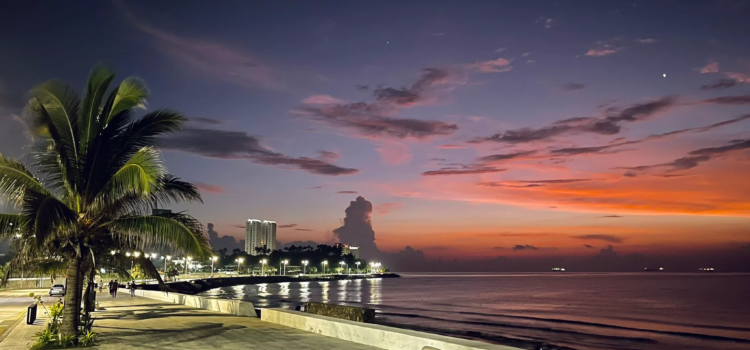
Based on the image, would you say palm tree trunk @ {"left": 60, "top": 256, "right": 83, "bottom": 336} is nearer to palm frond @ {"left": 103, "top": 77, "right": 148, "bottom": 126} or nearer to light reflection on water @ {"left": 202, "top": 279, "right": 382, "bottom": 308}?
palm frond @ {"left": 103, "top": 77, "right": 148, "bottom": 126}

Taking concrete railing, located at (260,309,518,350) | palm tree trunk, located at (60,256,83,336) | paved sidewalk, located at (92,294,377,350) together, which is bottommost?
paved sidewalk, located at (92,294,377,350)

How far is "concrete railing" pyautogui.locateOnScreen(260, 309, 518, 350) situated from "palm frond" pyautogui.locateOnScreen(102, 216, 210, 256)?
13.2 feet

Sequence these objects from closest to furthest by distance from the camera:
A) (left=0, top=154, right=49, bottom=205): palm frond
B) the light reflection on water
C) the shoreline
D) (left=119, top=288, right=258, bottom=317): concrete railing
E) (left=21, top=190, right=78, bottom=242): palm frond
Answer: (left=21, top=190, right=78, bottom=242): palm frond
(left=0, top=154, right=49, bottom=205): palm frond
(left=119, top=288, right=258, bottom=317): concrete railing
the shoreline
the light reflection on water

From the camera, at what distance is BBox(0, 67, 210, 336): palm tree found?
13039 millimetres

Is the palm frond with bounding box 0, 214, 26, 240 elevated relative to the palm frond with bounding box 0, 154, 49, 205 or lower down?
lower down

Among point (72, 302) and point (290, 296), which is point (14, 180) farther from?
point (290, 296)

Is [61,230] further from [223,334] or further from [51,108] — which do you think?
[223,334]

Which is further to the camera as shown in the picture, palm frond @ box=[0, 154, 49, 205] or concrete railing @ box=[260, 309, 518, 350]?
palm frond @ box=[0, 154, 49, 205]

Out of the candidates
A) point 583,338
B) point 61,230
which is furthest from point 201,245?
point 583,338

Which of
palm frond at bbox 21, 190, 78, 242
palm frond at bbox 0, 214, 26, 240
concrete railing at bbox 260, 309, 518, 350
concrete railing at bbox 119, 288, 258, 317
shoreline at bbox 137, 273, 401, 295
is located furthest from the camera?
shoreline at bbox 137, 273, 401, 295

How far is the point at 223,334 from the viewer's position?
15797mm

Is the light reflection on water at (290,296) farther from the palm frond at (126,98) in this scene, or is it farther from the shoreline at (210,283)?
the palm frond at (126,98)

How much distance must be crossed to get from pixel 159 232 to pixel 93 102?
3.66 metres

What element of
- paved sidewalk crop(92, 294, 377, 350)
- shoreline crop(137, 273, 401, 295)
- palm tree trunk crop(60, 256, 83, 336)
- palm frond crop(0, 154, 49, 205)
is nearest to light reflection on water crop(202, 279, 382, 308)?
shoreline crop(137, 273, 401, 295)
